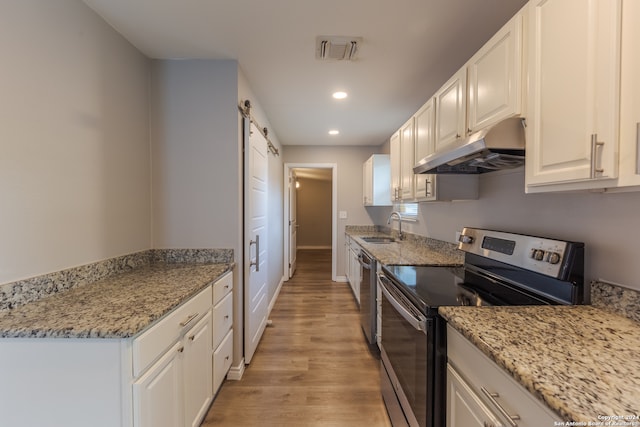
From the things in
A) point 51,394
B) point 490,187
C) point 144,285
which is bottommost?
point 51,394

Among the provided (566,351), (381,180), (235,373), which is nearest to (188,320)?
(235,373)

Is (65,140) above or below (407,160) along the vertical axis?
below

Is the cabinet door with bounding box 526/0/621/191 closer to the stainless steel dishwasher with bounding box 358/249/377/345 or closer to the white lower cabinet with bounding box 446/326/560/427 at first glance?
the white lower cabinet with bounding box 446/326/560/427

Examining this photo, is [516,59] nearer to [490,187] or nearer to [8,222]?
[490,187]

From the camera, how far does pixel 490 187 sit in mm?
1891

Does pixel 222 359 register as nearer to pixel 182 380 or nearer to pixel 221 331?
pixel 221 331

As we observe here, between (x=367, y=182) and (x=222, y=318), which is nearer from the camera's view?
(x=222, y=318)

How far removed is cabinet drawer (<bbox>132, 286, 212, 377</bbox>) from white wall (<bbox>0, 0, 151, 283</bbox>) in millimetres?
645

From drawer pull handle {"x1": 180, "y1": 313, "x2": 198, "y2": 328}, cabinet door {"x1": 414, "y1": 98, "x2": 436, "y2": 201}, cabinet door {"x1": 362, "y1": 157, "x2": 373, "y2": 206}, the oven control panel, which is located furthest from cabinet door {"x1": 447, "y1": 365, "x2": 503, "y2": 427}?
cabinet door {"x1": 362, "y1": 157, "x2": 373, "y2": 206}

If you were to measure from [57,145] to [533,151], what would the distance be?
213cm

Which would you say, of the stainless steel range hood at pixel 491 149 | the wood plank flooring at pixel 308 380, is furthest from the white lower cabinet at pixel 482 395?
the wood plank flooring at pixel 308 380

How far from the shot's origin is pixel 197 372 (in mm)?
1522

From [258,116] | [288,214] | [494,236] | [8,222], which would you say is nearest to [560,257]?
[494,236]

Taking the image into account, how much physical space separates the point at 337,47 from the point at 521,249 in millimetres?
1638
